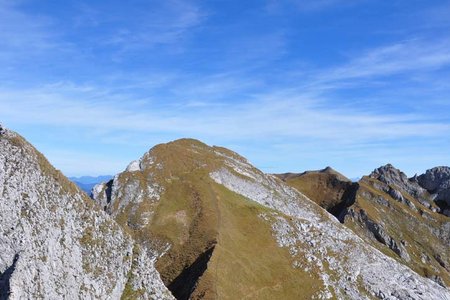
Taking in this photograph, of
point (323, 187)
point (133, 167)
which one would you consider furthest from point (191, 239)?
point (323, 187)

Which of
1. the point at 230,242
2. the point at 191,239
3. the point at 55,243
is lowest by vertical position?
the point at 55,243

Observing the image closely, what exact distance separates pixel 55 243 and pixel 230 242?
1488 inches

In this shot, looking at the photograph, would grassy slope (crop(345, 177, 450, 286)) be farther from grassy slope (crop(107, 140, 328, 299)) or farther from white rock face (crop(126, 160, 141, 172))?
white rock face (crop(126, 160, 141, 172))

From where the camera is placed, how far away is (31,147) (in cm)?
5228

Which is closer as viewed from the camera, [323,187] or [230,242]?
[230,242]

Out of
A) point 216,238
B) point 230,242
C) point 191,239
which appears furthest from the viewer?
point 191,239

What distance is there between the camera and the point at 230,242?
7856cm

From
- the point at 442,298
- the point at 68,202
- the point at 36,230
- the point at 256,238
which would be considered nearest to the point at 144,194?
the point at 256,238

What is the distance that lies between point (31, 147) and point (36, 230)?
38.0 feet

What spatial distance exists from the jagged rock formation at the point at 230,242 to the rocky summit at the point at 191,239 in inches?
9.7

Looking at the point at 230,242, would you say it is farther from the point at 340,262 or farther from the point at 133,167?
the point at 133,167

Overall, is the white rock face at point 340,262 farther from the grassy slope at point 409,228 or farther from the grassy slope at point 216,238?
the grassy slope at point 409,228

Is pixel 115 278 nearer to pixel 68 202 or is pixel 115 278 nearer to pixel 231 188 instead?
pixel 68 202

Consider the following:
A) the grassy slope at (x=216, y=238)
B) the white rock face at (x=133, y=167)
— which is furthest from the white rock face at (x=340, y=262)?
the white rock face at (x=133, y=167)
